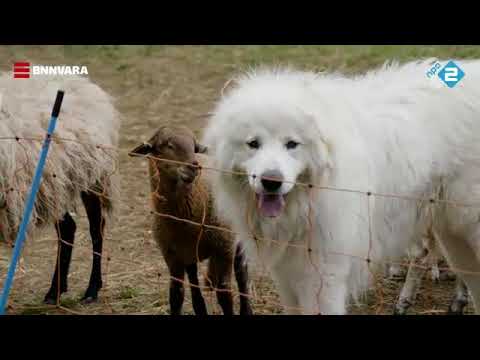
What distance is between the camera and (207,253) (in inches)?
205

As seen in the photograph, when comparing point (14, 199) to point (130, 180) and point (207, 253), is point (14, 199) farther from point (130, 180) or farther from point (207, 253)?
point (130, 180)

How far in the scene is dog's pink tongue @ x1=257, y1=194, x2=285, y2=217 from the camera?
4.12 meters

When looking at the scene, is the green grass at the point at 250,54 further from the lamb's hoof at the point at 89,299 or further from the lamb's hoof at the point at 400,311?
the lamb's hoof at the point at 89,299

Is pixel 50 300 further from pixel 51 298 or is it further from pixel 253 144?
pixel 253 144

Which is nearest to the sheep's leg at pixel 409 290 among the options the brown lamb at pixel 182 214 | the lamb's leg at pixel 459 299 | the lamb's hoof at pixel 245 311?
the lamb's leg at pixel 459 299

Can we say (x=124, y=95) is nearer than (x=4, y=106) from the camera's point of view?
No

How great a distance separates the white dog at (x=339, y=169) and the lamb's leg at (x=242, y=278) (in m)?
0.86

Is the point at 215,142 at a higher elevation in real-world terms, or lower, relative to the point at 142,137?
lower

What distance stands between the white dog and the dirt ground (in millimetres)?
792

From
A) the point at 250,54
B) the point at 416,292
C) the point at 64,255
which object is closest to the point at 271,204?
the point at 416,292

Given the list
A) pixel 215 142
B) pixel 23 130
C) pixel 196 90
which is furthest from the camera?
pixel 196 90

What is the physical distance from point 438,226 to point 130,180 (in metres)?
4.32

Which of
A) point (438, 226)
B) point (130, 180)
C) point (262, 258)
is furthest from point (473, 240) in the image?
point (130, 180)

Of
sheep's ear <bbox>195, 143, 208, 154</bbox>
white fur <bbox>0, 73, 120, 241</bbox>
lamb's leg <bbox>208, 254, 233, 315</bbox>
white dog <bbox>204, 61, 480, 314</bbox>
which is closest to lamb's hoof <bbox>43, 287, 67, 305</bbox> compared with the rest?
white fur <bbox>0, 73, 120, 241</bbox>
